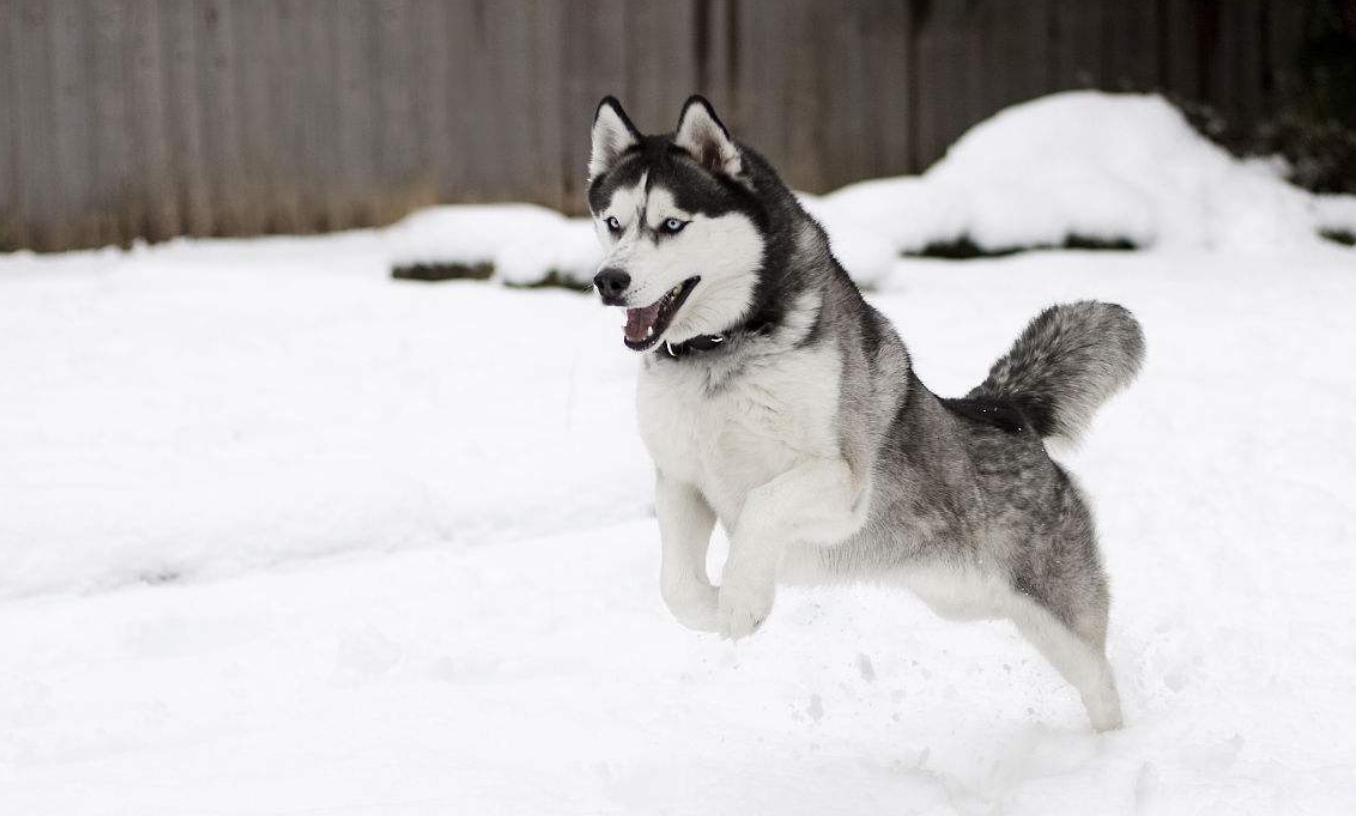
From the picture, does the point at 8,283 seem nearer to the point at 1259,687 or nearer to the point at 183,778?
the point at 183,778

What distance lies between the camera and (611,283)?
123 inches

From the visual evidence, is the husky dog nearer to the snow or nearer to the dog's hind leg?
the dog's hind leg

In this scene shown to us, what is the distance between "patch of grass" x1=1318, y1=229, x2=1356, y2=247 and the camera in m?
9.95

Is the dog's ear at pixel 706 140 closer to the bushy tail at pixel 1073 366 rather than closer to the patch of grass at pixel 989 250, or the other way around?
the bushy tail at pixel 1073 366

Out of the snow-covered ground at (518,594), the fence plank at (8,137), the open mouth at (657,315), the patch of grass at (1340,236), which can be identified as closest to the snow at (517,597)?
the snow-covered ground at (518,594)

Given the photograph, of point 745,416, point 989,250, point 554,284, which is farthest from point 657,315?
point 989,250

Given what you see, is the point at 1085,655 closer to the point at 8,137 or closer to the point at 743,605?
the point at 743,605

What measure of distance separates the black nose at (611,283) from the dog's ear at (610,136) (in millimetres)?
582

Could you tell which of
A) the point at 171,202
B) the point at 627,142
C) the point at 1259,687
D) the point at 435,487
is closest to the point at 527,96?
the point at 171,202

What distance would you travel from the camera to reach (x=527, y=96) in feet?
30.1

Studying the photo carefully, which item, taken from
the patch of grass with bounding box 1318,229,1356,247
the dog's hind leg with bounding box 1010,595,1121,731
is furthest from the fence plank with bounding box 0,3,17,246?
the patch of grass with bounding box 1318,229,1356,247

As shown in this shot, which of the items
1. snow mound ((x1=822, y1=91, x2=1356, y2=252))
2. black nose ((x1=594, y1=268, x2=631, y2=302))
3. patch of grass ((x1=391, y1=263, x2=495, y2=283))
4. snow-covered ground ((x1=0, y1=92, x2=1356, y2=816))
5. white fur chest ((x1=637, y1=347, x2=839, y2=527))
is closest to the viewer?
black nose ((x1=594, y1=268, x2=631, y2=302))

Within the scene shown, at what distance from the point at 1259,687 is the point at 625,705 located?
1825mm

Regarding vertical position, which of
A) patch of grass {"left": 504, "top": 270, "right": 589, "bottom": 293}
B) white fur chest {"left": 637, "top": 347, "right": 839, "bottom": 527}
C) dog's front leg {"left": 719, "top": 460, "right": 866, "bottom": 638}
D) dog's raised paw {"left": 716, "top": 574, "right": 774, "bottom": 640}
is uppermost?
white fur chest {"left": 637, "top": 347, "right": 839, "bottom": 527}
